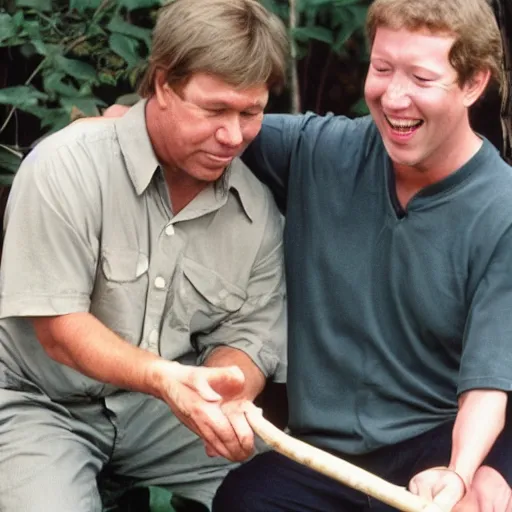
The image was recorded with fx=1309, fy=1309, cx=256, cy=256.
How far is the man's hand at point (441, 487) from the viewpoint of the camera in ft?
8.77

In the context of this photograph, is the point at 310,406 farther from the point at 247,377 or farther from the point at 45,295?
the point at 45,295

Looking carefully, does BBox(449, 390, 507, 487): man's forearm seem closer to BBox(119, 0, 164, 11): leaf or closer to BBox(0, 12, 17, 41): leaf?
BBox(119, 0, 164, 11): leaf

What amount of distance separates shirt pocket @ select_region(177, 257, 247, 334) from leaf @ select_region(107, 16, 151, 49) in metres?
1.06

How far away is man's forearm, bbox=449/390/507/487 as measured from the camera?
9.33 ft

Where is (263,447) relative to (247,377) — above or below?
below

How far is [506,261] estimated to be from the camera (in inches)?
119

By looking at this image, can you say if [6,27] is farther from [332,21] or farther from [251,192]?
[251,192]

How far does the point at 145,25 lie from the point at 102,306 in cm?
129

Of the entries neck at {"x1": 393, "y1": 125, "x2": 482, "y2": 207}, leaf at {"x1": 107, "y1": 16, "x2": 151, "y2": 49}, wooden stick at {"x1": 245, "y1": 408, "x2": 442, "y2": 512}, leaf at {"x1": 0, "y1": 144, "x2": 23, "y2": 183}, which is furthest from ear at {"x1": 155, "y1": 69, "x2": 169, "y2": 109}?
leaf at {"x1": 0, "y1": 144, "x2": 23, "y2": 183}

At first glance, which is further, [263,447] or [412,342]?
[263,447]

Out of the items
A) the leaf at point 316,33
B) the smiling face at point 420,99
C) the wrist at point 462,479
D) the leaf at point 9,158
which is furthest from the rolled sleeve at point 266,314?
the leaf at point 9,158

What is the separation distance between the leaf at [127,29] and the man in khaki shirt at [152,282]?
31.8 inches

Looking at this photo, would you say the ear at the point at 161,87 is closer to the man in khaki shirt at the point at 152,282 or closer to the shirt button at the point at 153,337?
the man in khaki shirt at the point at 152,282

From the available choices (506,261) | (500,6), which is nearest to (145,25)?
(500,6)
